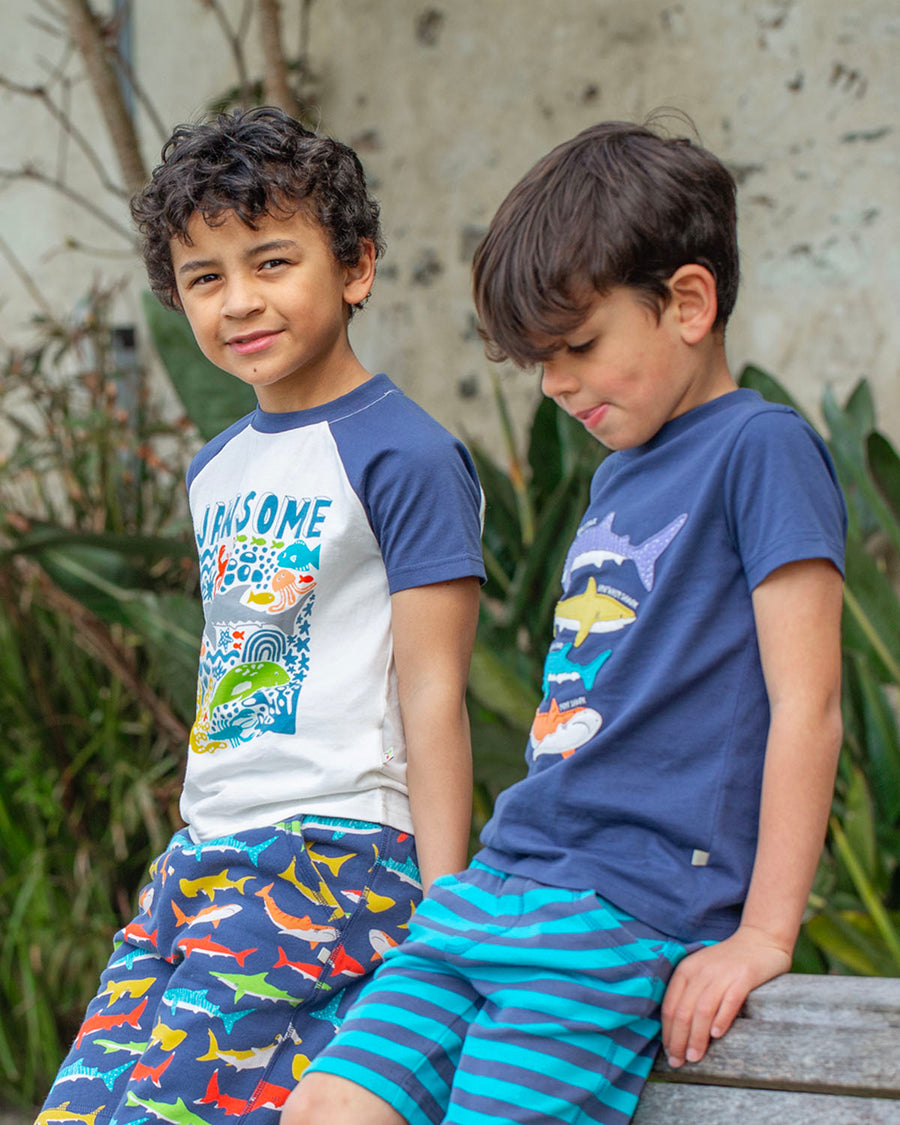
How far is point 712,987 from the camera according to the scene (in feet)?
3.06

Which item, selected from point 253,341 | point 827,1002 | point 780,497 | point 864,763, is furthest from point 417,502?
point 864,763

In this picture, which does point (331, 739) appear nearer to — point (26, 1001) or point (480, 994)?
point (480, 994)

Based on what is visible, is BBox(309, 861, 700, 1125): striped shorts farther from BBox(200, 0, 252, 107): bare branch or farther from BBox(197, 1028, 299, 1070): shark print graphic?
BBox(200, 0, 252, 107): bare branch

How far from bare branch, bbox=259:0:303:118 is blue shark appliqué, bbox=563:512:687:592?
2.52 m

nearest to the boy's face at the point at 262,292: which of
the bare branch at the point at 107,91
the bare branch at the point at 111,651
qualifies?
the bare branch at the point at 111,651

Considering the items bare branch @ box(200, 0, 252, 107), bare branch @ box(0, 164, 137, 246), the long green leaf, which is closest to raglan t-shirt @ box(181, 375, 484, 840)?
the long green leaf

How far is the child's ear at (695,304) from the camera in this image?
107 cm

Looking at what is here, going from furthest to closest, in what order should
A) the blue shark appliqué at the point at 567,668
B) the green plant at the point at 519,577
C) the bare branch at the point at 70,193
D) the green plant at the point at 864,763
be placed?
the bare branch at the point at 70,193, the green plant at the point at 519,577, the green plant at the point at 864,763, the blue shark appliqué at the point at 567,668

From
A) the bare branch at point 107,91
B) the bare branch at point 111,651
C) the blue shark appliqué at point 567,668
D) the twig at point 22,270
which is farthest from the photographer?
the twig at point 22,270

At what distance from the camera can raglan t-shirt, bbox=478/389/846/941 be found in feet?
3.28

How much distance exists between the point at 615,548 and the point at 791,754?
24 centimetres

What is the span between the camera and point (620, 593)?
1.10m

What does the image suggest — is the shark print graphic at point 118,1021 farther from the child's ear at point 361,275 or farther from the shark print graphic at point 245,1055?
the child's ear at point 361,275

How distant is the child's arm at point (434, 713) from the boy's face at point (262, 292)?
279 millimetres
